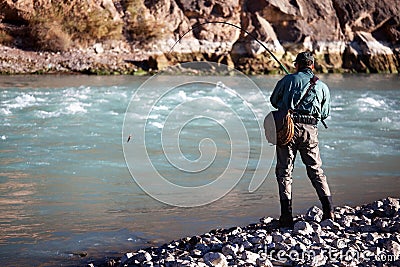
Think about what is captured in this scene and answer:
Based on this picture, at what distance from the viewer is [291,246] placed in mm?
5023

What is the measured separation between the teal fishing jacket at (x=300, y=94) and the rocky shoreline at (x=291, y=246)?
0.95 meters

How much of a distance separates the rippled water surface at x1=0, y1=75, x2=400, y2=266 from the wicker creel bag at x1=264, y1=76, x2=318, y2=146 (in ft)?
3.85

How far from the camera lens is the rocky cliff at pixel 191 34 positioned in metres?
29.3

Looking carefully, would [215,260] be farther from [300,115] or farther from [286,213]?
[300,115]

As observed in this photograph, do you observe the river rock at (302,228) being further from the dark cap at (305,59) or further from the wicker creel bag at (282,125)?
the dark cap at (305,59)

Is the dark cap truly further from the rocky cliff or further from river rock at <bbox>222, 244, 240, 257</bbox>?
the rocky cliff

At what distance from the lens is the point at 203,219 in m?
6.58

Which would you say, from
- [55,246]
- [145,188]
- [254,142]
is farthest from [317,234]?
[254,142]

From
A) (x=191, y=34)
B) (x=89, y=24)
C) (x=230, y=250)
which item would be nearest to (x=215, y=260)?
(x=230, y=250)

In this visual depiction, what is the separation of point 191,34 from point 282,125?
28.5 metres

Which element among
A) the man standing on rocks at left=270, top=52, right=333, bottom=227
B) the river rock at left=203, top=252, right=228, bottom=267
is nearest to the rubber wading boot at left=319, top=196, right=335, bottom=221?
the man standing on rocks at left=270, top=52, right=333, bottom=227

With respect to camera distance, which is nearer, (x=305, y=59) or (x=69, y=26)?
(x=305, y=59)

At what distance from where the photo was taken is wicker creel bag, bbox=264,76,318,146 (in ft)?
18.0

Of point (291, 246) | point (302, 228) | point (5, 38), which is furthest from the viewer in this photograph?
point (5, 38)
